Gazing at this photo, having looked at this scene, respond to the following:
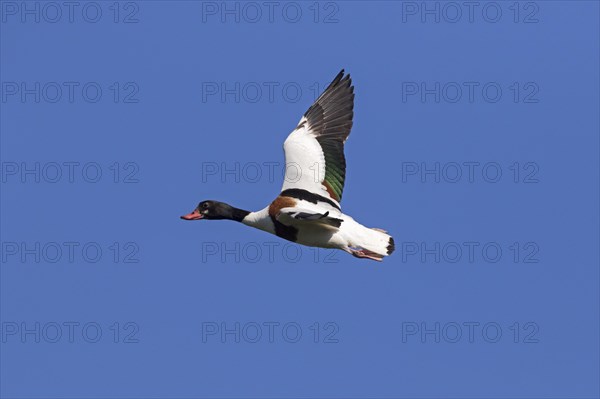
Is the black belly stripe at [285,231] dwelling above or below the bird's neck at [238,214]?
below

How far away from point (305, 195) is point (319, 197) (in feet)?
0.67

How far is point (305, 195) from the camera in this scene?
46.0 feet

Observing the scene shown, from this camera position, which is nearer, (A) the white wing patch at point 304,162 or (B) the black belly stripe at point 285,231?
(B) the black belly stripe at point 285,231

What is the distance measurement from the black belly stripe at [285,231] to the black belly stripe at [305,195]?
2.20ft

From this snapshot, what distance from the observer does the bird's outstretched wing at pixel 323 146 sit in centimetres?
1436

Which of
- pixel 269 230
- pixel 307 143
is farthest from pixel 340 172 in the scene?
pixel 269 230

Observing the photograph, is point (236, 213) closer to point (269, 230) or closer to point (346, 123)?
point (269, 230)

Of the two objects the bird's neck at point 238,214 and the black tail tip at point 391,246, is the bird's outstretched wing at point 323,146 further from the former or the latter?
the black tail tip at point 391,246

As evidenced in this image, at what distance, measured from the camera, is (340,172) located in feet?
48.1

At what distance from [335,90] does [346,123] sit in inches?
28.2

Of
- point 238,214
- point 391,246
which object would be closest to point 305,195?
point 238,214

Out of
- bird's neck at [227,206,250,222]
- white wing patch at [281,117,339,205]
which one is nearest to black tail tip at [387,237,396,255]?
white wing patch at [281,117,339,205]

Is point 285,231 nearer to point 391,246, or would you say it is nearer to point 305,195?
point 305,195

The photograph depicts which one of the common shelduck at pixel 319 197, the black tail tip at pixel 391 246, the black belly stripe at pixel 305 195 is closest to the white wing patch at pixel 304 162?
the common shelduck at pixel 319 197
